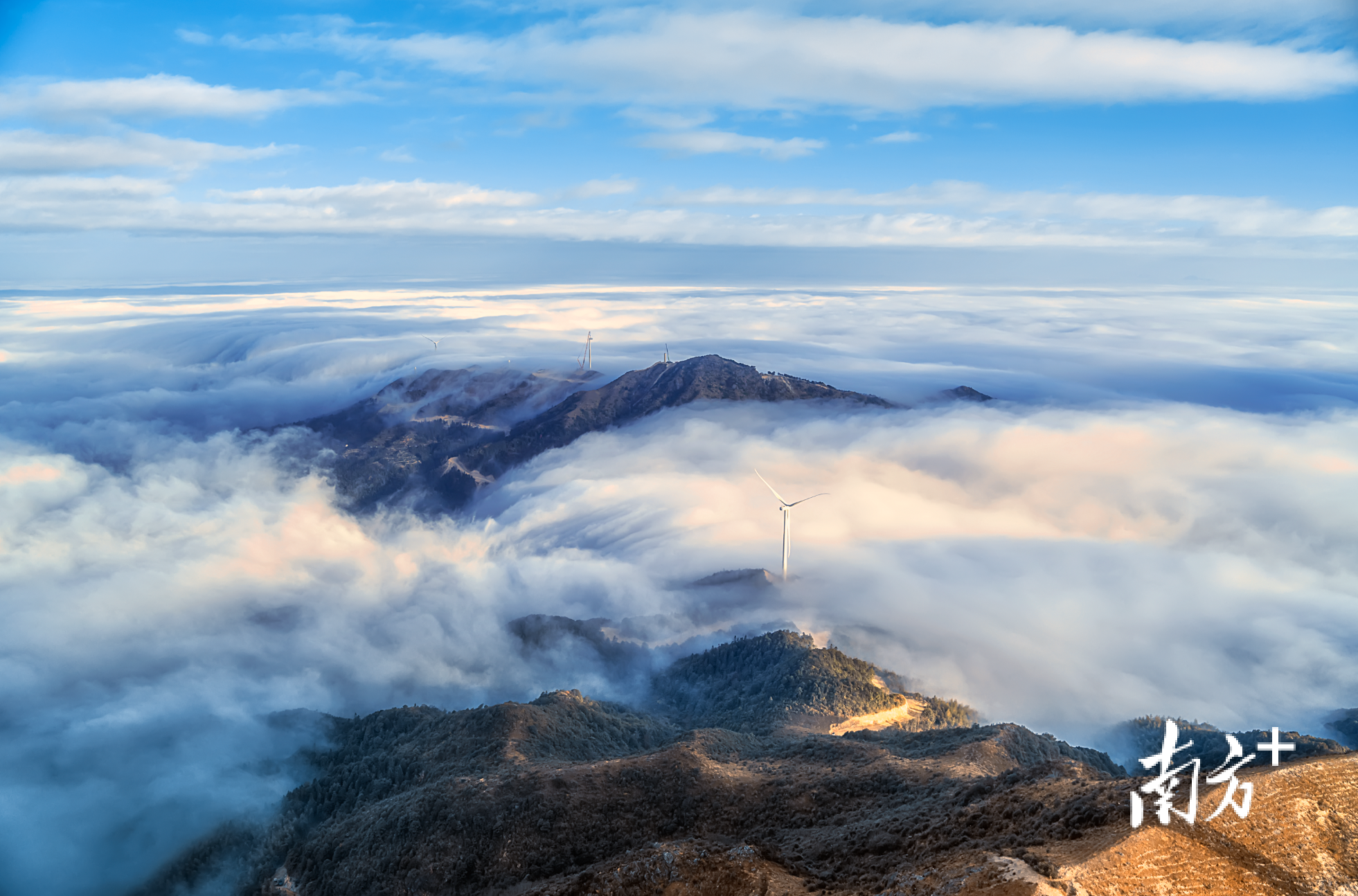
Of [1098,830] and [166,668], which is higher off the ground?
[1098,830]

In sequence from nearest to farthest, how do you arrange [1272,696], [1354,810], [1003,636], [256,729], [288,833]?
[1354,810] → [288,833] → [256,729] → [1272,696] → [1003,636]

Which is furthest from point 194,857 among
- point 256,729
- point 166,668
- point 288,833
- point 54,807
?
point 166,668

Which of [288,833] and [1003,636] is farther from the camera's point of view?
[1003,636]

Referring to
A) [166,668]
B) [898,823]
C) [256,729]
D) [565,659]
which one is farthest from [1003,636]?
[166,668]

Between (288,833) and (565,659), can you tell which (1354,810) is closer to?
(288,833)

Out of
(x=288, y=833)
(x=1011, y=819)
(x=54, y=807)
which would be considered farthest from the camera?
(x=54, y=807)

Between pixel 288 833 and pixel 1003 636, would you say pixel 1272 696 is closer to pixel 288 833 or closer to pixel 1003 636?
pixel 1003 636

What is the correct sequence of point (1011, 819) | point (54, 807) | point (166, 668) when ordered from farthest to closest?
point (166, 668)
point (54, 807)
point (1011, 819)

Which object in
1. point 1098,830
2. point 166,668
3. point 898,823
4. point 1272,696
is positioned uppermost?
point 1098,830

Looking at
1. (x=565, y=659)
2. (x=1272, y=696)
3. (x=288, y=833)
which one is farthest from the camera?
(x=565, y=659)
